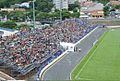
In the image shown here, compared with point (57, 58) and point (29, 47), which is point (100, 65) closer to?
point (57, 58)

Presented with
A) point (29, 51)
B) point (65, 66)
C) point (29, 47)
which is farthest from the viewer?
point (29, 47)

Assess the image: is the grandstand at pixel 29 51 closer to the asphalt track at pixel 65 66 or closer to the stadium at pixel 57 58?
the stadium at pixel 57 58

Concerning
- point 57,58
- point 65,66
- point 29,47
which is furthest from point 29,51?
point 65,66

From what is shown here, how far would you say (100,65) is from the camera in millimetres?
30969

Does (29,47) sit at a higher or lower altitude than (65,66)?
higher

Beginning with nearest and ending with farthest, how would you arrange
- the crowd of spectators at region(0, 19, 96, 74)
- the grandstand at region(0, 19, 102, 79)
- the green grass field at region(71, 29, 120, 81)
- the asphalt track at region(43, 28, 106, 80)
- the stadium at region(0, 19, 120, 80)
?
the asphalt track at region(43, 28, 106, 80) → the green grass field at region(71, 29, 120, 81) → the stadium at region(0, 19, 120, 80) → the grandstand at region(0, 19, 102, 79) → the crowd of spectators at region(0, 19, 96, 74)

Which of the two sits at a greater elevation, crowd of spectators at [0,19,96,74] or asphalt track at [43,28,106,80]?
crowd of spectators at [0,19,96,74]

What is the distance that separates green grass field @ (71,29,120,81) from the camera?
26058mm

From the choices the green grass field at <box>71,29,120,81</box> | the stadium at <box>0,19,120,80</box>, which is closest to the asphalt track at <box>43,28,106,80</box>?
the stadium at <box>0,19,120,80</box>

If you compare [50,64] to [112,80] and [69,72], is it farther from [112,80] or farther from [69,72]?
[112,80]

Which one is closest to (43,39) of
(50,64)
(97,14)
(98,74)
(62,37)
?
(62,37)

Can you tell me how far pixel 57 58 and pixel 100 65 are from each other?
3.46 m

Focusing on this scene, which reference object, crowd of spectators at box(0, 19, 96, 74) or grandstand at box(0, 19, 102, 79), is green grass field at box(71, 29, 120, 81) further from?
crowd of spectators at box(0, 19, 96, 74)

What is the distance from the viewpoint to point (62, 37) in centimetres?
4306
